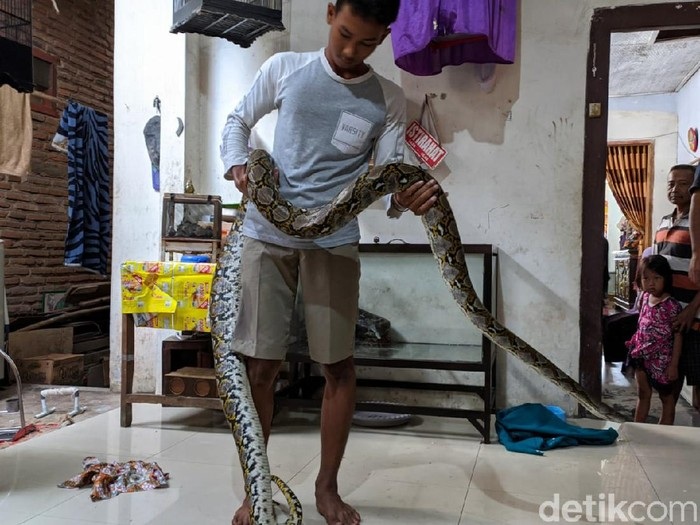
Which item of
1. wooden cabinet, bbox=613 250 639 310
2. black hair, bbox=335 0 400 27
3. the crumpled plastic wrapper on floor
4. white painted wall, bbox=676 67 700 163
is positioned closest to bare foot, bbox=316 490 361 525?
the crumpled plastic wrapper on floor

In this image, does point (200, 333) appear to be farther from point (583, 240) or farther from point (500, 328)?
point (583, 240)

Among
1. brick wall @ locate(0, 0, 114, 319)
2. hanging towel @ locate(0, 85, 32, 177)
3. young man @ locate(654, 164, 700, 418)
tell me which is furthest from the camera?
brick wall @ locate(0, 0, 114, 319)

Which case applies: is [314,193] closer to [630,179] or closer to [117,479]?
[117,479]

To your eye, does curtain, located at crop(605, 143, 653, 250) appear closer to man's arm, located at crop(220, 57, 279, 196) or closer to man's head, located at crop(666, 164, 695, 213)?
man's head, located at crop(666, 164, 695, 213)

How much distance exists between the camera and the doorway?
130 inches

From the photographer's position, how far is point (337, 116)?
181cm

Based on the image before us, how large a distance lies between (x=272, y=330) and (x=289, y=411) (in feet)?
5.83

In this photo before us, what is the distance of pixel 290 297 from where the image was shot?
6.32 ft

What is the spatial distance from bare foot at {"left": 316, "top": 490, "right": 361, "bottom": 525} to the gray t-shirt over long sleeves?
0.88m

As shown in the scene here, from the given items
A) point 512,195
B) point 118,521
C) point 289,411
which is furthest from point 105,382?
point 512,195

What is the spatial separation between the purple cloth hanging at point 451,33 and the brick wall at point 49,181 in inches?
151

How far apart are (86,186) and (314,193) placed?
4090mm

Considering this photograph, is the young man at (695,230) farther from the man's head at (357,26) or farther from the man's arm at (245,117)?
the man's arm at (245,117)

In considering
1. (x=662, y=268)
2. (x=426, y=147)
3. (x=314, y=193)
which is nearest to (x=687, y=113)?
(x=662, y=268)
